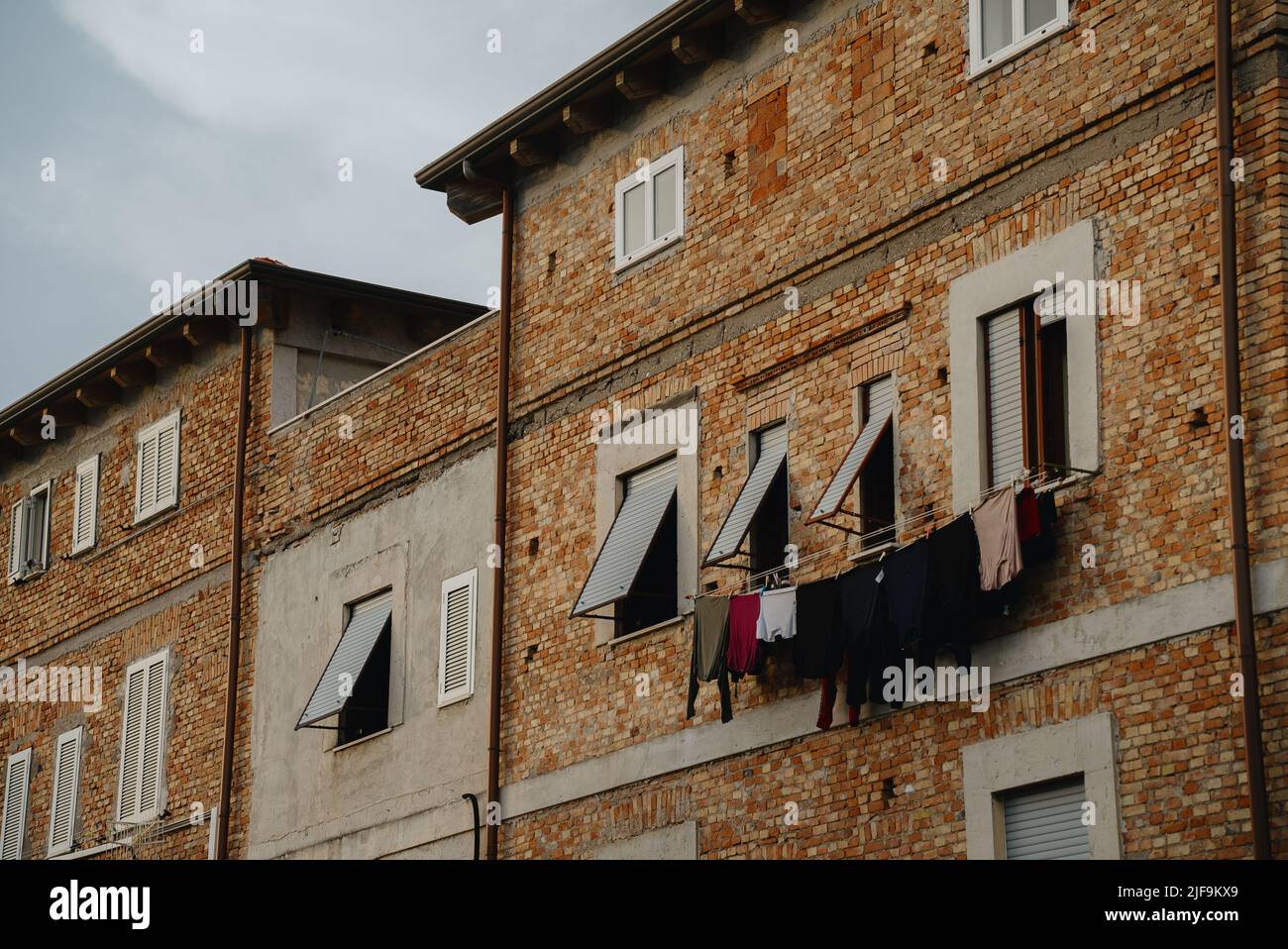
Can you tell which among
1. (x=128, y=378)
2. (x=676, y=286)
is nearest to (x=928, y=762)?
(x=676, y=286)

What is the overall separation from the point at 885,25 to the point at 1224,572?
6.29 metres

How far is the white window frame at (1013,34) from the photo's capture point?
58.2 ft

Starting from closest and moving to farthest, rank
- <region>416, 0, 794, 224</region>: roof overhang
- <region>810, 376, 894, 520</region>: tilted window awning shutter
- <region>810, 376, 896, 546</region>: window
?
1. <region>810, 376, 894, 520</region>: tilted window awning shutter
2. <region>810, 376, 896, 546</region>: window
3. <region>416, 0, 794, 224</region>: roof overhang

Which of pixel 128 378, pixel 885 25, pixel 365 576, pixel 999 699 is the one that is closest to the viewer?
pixel 999 699

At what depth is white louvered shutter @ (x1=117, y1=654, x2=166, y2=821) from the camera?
2781 centimetres

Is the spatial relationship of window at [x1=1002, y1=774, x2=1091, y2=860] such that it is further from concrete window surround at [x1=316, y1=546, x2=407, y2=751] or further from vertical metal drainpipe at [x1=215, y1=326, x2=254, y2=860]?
vertical metal drainpipe at [x1=215, y1=326, x2=254, y2=860]

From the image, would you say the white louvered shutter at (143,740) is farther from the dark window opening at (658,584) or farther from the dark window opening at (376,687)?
the dark window opening at (658,584)

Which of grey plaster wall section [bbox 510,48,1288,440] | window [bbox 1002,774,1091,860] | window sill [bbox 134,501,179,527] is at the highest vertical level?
window sill [bbox 134,501,179,527]

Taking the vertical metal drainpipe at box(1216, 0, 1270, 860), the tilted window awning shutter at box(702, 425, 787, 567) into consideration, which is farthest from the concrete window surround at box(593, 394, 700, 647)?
the vertical metal drainpipe at box(1216, 0, 1270, 860)

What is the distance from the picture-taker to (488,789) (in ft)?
72.1

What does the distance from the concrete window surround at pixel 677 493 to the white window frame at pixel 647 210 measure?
1.59m

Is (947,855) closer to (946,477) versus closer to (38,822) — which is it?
(946,477)

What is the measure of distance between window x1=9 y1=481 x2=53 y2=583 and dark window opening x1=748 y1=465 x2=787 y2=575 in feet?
49.8

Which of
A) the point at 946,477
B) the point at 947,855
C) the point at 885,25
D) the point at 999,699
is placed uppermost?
the point at 885,25
